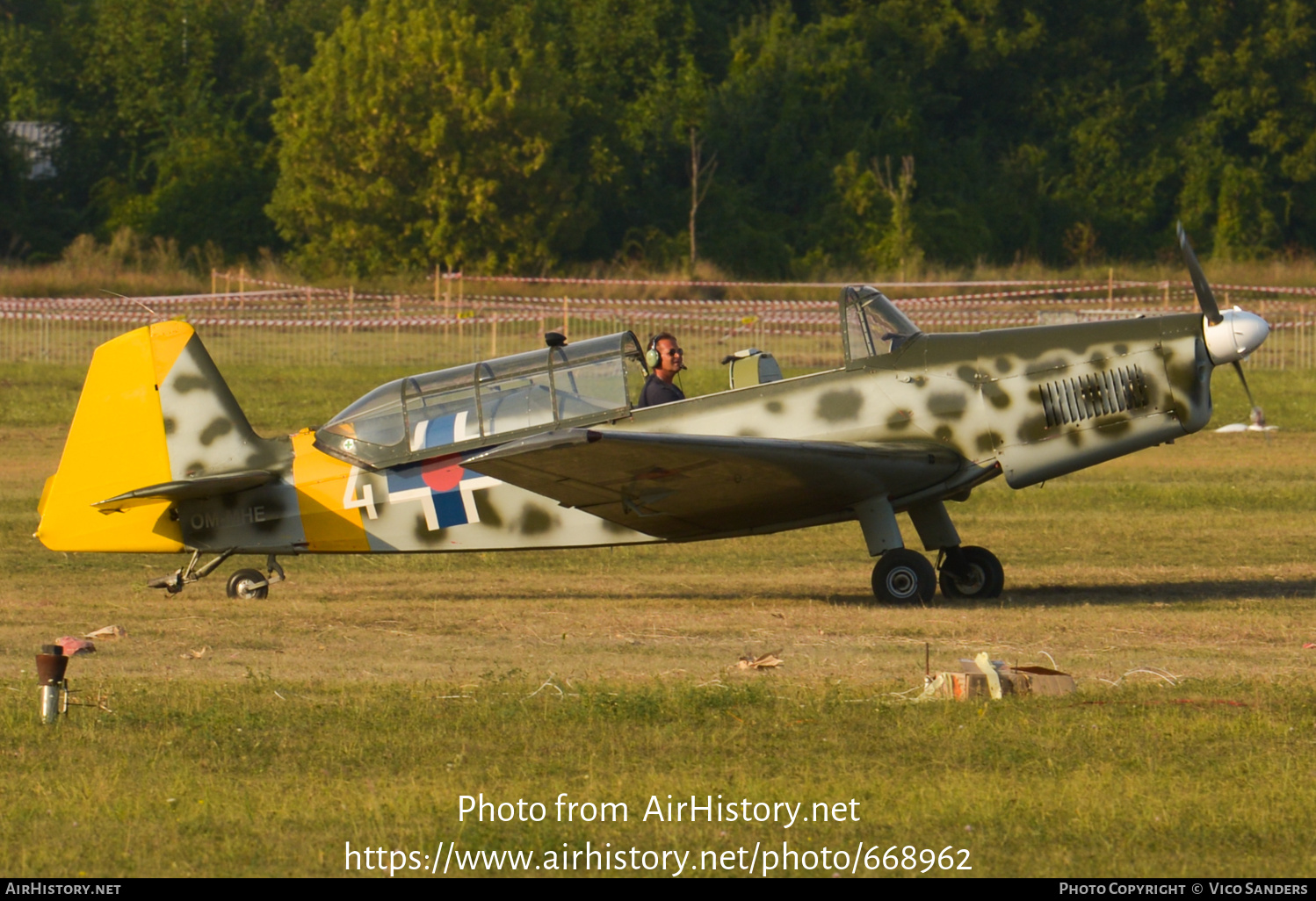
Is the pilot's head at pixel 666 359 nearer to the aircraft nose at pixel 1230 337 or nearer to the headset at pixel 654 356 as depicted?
the headset at pixel 654 356

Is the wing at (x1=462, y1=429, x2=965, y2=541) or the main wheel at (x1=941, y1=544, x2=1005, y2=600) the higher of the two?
the wing at (x1=462, y1=429, x2=965, y2=541)

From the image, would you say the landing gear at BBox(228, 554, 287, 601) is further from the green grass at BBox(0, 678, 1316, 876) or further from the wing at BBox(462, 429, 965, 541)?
the green grass at BBox(0, 678, 1316, 876)

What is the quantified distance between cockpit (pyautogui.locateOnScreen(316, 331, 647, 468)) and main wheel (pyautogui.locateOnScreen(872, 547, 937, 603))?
204 centimetres

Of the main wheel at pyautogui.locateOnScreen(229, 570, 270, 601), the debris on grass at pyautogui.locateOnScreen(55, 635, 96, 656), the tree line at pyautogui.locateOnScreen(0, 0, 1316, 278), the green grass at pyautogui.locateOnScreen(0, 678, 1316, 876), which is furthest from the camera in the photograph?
the tree line at pyautogui.locateOnScreen(0, 0, 1316, 278)

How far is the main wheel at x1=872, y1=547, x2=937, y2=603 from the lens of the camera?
11.5m

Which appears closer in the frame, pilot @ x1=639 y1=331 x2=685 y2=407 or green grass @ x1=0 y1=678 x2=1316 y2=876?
green grass @ x1=0 y1=678 x2=1316 y2=876

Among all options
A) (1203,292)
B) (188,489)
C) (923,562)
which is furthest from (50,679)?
(1203,292)

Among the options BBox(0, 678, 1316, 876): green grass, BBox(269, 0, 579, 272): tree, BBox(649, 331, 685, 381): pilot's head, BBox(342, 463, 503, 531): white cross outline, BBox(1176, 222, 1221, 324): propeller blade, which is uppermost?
BBox(269, 0, 579, 272): tree

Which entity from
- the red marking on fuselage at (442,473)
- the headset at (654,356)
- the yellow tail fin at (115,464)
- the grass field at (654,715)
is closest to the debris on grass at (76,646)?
the grass field at (654,715)

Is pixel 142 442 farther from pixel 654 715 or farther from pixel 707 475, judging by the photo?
pixel 654 715

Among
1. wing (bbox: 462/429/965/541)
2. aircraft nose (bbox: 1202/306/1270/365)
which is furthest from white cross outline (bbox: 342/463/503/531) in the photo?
aircraft nose (bbox: 1202/306/1270/365)

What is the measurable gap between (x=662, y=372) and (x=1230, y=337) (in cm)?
384

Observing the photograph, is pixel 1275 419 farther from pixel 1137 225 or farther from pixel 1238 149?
pixel 1238 149

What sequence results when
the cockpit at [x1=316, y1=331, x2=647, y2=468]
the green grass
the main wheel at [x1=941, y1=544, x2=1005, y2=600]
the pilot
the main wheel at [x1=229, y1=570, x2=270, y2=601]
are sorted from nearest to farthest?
the green grass → the cockpit at [x1=316, y1=331, x2=647, y2=468] → the pilot → the main wheel at [x1=941, y1=544, x2=1005, y2=600] → the main wheel at [x1=229, y1=570, x2=270, y2=601]
